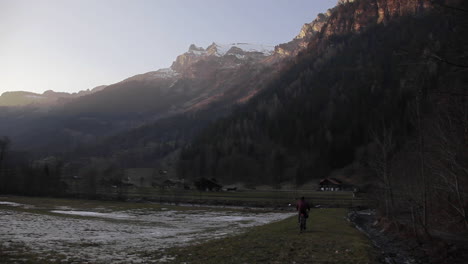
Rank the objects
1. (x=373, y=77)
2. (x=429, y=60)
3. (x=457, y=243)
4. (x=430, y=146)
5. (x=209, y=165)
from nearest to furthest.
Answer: (x=429, y=60) → (x=457, y=243) → (x=430, y=146) → (x=209, y=165) → (x=373, y=77)

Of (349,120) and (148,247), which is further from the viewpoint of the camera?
(349,120)

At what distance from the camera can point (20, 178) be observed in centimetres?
10100

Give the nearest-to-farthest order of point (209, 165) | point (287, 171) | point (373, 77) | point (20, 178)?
point (20, 178) → point (287, 171) → point (209, 165) → point (373, 77)

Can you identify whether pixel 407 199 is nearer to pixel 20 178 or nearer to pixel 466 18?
pixel 466 18

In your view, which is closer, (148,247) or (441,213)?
(148,247)

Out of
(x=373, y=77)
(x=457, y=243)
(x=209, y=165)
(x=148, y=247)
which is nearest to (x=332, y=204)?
(x=457, y=243)

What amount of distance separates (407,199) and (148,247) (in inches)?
936

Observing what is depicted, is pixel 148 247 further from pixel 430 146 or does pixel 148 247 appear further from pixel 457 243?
pixel 430 146

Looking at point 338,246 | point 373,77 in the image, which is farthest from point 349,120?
point 338,246

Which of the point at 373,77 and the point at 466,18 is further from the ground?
the point at 373,77

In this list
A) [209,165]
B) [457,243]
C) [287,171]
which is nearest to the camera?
[457,243]

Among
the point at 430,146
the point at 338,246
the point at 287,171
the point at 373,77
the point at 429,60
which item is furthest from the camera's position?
the point at 373,77

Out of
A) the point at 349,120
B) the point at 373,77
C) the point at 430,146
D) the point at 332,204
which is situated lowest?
the point at 332,204

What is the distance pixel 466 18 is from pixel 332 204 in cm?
6796
